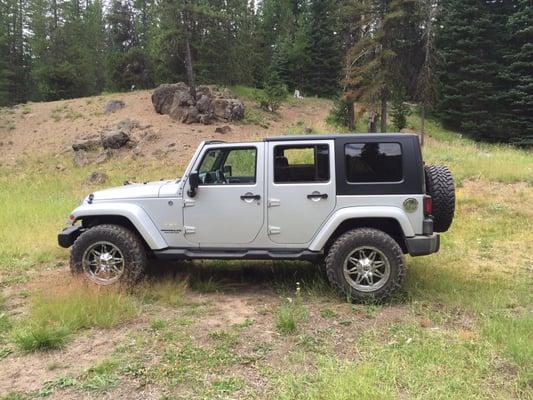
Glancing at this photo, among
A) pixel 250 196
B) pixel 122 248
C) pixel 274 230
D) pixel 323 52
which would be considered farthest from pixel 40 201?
pixel 323 52

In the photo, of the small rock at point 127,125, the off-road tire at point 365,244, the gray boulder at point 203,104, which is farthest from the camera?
the gray boulder at point 203,104

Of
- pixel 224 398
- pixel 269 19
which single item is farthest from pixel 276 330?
pixel 269 19

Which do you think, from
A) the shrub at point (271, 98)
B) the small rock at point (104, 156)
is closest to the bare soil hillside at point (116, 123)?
the shrub at point (271, 98)

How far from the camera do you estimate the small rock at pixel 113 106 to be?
28534 mm

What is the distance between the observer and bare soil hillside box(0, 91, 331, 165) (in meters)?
23.7

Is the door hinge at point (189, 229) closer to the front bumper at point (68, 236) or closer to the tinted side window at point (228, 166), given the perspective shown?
the tinted side window at point (228, 166)

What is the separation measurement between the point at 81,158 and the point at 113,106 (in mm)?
6988

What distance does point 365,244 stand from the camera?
5676mm

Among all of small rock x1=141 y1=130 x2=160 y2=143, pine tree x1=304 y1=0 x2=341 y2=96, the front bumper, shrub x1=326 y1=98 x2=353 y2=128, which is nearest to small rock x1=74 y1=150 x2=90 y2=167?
small rock x1=141 y1=130 x2=160 y2=143

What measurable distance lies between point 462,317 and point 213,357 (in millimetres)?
2719

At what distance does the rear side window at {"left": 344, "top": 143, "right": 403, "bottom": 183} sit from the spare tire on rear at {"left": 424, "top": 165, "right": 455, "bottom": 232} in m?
0.57

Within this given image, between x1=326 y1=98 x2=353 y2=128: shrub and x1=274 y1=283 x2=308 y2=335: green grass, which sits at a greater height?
x1=326 y1=98 x2=353 y2=128: shrub

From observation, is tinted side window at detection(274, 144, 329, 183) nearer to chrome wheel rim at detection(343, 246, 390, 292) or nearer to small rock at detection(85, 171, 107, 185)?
chrome wheel rim at detection(343, 246, 390, 292)

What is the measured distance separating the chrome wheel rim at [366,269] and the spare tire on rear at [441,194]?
3.15ft
